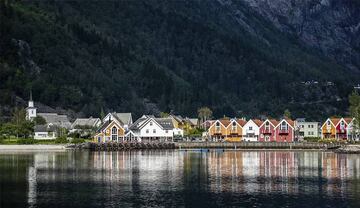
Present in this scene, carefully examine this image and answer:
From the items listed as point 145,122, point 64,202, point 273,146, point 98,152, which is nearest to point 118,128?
point 145,122

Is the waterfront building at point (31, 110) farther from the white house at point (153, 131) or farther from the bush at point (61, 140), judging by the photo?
the bush at point (61, 140)

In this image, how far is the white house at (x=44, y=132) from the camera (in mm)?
159000

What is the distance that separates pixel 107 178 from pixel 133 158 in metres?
34.4

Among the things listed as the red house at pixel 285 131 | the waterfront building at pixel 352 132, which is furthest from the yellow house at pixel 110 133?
the waterfront building at pixel 352 132

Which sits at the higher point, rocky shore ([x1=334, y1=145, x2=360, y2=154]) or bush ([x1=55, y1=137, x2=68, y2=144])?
bush ([x1=55, y1=137, x2=68, y2=144])

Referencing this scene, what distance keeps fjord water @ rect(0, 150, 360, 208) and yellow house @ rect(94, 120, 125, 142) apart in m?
41.1

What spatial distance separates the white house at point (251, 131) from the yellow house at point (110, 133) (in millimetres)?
25751

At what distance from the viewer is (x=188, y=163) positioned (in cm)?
10462

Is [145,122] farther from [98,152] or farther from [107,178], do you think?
[107,178]

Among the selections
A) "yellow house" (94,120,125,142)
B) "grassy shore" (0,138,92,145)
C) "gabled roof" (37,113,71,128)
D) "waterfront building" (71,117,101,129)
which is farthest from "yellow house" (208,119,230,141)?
"gabled roof" (37,113,71,128)

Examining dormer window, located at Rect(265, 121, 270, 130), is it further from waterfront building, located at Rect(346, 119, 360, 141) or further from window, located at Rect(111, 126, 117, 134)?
window, located at Rect(111, 126, 117, 134)

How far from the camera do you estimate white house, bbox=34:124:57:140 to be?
159 metres

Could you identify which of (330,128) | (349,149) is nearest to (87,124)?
(330,128)

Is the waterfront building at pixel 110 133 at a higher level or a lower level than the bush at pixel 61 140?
higher
